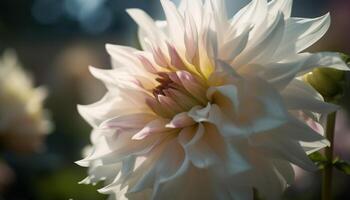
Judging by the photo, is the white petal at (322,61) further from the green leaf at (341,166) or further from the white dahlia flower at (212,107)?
the green leaf at (341,166)

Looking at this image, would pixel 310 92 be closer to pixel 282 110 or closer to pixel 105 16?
pixel 282 110

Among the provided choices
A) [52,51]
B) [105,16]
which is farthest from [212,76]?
[105,16]

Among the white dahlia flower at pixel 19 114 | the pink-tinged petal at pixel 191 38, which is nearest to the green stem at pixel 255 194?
the pink-tinged petal at pixel 191 38

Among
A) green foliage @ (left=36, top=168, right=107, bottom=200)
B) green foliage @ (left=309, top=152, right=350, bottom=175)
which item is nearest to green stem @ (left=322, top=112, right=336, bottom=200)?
green foliage @ (left=309, top=152, right=350, bottom=175)

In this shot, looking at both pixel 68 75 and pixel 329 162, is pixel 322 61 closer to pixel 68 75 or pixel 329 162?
pixel 329 162

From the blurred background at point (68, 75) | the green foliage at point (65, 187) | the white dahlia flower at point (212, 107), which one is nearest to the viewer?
the white dahlia flower at point (212, 107)

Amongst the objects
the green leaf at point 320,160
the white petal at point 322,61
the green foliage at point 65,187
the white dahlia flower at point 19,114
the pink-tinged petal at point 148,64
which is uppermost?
the pink-tinged petal at point 148,64

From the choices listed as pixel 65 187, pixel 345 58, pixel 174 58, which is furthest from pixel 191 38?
pixel 65 187

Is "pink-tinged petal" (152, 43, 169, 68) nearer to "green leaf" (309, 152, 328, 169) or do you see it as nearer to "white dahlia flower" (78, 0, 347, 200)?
"white dahlia flower" (78, 0, 347, 200)
